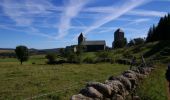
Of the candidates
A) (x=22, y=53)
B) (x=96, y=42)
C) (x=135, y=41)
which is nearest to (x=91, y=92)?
(x=22, y=53)

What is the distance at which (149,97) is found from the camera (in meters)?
14.7

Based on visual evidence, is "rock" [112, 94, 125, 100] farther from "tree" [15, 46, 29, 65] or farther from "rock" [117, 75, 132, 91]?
"tree" [15, 46, 29, 65]

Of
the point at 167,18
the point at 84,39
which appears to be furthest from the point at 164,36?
the point at 84,39

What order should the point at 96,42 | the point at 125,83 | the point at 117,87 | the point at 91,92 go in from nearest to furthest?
the point at 91,92
the point at 117,87
the point at 125,83
the point at 96,42

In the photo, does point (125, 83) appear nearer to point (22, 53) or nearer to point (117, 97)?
point (117, 97)

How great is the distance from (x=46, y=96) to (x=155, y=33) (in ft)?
393

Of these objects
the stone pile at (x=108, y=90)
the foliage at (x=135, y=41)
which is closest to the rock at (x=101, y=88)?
the stone pile at (x=108, y=90)

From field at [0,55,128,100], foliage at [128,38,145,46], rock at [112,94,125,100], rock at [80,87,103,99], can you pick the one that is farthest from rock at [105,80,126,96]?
foliage at [128,38,145,46]

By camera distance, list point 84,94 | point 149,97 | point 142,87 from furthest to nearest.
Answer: point 142,87
point 149,97
point 84,94

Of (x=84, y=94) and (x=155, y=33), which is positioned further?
(x=155, y=33)

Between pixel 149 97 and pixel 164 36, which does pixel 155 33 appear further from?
pixel 149 97

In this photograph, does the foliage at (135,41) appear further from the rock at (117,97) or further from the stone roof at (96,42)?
the rock at (117,97)

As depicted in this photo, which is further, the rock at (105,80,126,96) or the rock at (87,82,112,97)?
the rock at (105,80,126,96)

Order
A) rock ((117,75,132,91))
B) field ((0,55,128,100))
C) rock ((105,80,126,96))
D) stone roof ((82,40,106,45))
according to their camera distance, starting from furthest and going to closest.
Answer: stone roof ((82,40,106,45)) → field ((0,55,128,100)) → rock ((117,75,132,91)) → rock ((105,80,126,96))
